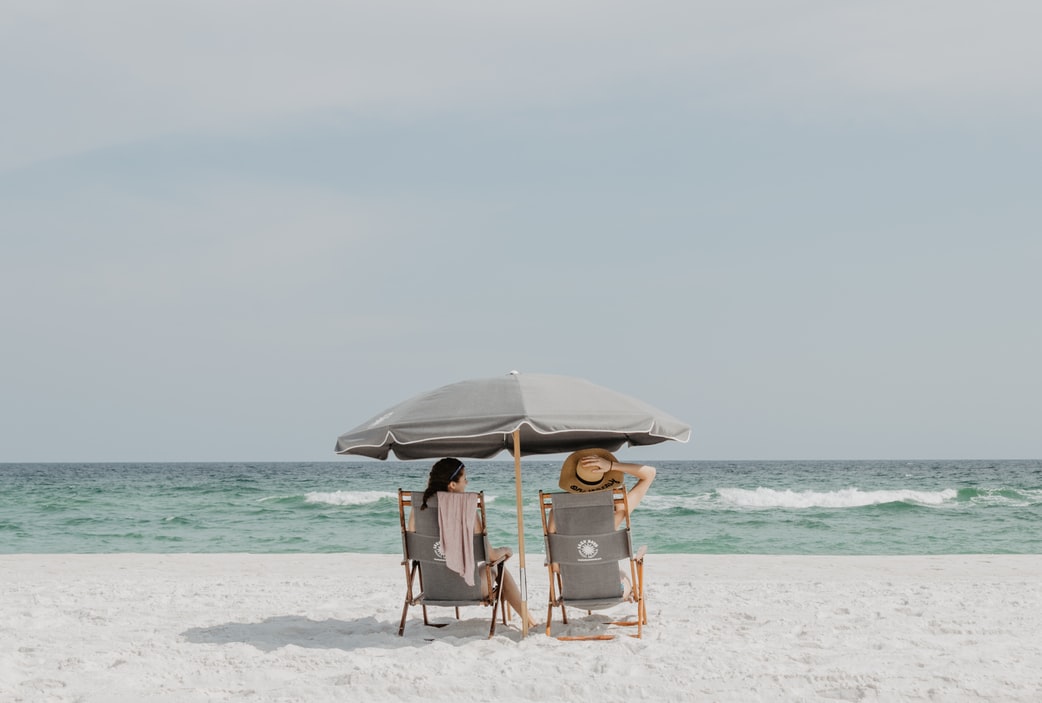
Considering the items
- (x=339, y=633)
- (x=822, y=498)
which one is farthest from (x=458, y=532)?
(x=822, y=498)

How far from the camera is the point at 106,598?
792 centimetres

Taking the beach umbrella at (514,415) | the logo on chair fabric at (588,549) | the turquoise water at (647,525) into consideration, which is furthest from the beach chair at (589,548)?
the turquoise water at (647,525)

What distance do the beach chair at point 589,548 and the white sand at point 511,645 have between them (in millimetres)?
308

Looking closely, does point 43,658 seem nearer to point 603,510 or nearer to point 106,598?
point 106,598

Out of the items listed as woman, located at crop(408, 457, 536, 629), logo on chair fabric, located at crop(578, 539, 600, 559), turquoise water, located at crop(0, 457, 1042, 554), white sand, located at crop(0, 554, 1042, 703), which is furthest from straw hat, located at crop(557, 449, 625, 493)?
turquoise water, located at crop(0, 457, 1042, 554)

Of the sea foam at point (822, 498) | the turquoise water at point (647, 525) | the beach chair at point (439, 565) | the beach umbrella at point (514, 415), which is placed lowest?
the sea foam at point (822, 498)

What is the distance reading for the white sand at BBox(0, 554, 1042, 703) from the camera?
4.62 m

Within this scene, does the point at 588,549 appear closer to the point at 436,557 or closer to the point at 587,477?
the point at 587,477

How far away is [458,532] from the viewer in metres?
5.79

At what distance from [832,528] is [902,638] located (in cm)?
1453

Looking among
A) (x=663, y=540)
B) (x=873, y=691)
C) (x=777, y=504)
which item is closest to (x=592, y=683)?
(x=873, y=691)

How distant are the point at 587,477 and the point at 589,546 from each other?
0.43 metres

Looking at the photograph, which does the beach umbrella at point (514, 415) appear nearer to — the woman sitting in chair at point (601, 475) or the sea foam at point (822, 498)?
the woman sitting in chair at point (601, 475)

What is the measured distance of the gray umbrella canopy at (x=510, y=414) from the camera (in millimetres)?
5328
